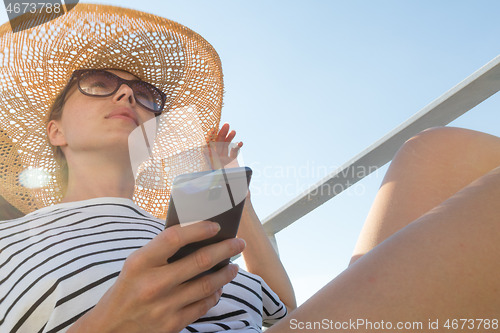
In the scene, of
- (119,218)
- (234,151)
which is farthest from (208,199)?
(234,151)

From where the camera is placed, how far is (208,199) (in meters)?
0.45

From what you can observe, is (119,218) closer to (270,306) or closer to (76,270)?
(76,270)

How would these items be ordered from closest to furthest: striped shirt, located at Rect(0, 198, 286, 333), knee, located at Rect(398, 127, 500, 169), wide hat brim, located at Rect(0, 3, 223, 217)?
striped shirt, located at Rect(0, 198, 286, 333) → knee, located at Rect(398, 127, 500, 169) → wide hat brim, located at Rect(0, 3, 223, 217)

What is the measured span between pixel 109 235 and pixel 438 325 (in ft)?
2.06

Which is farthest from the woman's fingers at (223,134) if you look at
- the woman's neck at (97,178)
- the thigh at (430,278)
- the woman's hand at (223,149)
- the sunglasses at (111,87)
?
the thigh at (430,278)

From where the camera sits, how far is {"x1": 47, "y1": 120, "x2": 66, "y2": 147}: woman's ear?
1.23 m

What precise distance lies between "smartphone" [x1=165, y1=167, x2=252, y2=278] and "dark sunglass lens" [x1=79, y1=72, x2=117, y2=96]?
85 cm

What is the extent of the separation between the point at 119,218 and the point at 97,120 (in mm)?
335

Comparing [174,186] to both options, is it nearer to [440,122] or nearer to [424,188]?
[424,188]

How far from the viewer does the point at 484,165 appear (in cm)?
81

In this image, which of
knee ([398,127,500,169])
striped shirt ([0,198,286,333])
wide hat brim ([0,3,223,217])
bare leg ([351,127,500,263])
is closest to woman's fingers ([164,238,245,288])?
striped shirt ([0,198,286,333])

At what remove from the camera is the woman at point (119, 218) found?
0.48 meters

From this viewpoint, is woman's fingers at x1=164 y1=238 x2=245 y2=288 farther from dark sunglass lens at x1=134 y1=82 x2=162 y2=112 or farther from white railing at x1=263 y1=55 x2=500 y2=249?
white railing at x1=263 y1=55 x2=500 y2=249

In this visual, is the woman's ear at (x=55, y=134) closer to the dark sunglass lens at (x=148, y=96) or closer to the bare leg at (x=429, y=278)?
the dark sunglass lens at (x=148, y=96)
